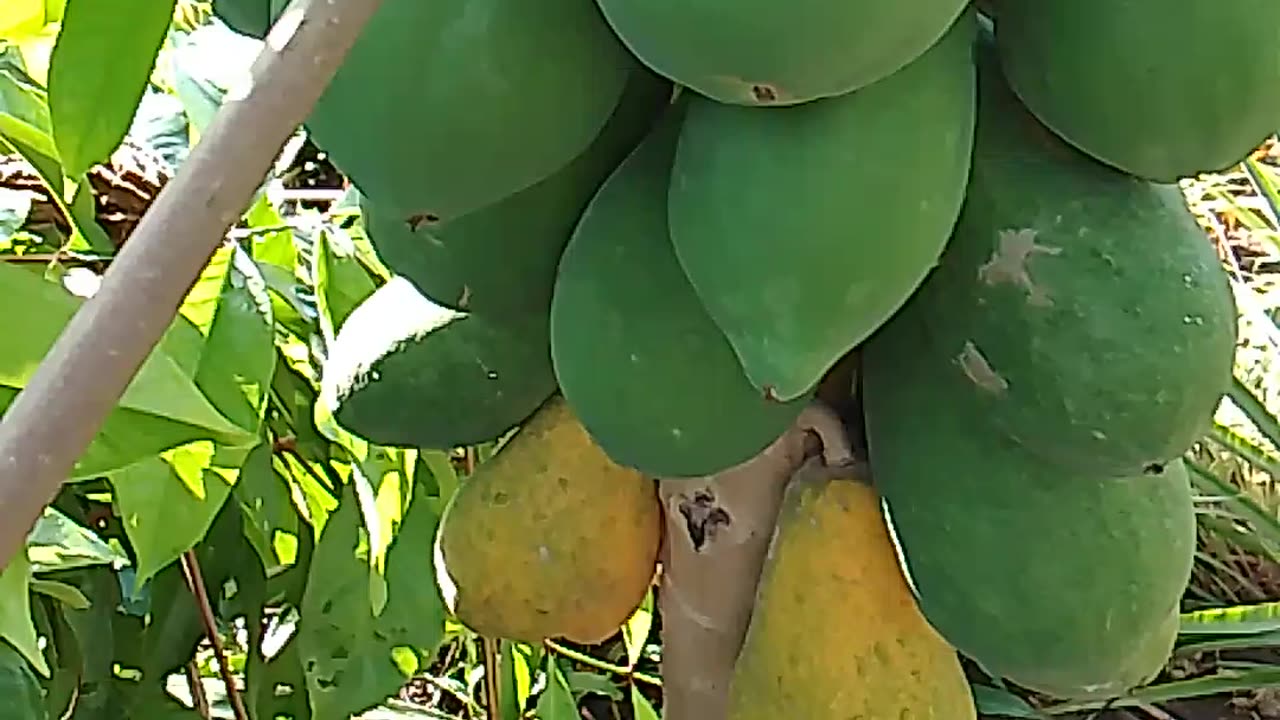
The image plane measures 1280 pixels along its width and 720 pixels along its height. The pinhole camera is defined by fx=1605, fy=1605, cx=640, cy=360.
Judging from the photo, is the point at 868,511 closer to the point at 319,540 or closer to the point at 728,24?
the point at 728,24

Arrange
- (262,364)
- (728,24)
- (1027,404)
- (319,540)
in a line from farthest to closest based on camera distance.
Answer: (319,540) → (262,364) → (1027,404) → (728,24)

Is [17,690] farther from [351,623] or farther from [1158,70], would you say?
[1158,70]

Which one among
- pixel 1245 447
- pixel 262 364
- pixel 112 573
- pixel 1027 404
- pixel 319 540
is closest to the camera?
pixel 1027 404

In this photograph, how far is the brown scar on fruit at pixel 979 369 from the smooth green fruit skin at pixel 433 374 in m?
0.14

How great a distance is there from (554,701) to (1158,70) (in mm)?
623

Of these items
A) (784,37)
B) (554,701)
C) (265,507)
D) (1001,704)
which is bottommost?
(1001,704)

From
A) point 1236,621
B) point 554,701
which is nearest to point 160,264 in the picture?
point 554,701

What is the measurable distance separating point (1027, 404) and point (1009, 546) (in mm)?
48

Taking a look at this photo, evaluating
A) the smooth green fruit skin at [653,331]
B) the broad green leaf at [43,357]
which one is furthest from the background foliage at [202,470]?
the smooth green fruit skin at [653,331]

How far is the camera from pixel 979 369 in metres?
0.44

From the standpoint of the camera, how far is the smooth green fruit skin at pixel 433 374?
1.75 ft

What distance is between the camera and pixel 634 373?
43 centimetres

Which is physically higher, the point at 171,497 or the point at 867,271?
the point at 867,271

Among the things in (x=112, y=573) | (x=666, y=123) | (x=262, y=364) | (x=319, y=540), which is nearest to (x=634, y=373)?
(x=666, y=123)
